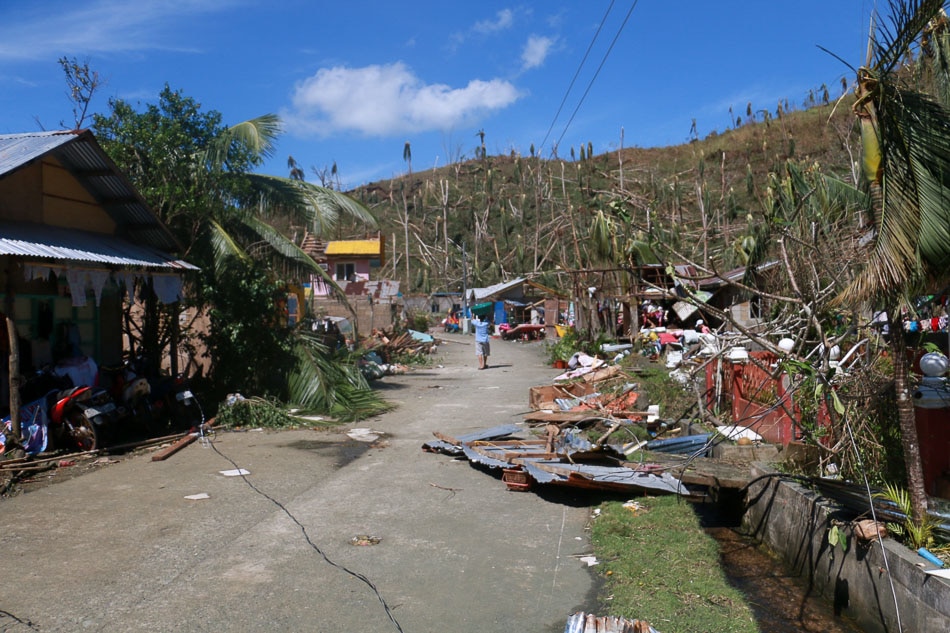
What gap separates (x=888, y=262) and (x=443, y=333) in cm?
3932

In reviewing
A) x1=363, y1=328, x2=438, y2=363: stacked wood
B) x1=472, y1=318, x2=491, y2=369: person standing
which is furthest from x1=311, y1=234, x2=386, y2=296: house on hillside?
x1=472, y1=318, x2=491, y2=369: person standing

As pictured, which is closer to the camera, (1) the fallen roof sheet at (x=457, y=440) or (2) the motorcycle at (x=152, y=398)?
(1) the fallen roof sheet at (x=457, y=440)

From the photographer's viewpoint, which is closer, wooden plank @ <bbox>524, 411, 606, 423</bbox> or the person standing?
wooden plank @ <bbox>524, 411, 606, 423</bbox>

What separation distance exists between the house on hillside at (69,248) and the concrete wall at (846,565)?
28.7 feet

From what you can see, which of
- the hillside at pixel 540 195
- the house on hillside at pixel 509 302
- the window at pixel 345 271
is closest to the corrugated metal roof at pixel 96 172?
the house on hillside at pixel 509 302

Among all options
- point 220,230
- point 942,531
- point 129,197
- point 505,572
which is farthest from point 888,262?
point 220,230

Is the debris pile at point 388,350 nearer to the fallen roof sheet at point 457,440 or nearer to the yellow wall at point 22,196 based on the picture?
the fallen roof sheet at point 457,440

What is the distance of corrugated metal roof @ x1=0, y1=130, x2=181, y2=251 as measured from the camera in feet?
32.9

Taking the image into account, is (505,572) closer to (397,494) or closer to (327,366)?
(397,494)

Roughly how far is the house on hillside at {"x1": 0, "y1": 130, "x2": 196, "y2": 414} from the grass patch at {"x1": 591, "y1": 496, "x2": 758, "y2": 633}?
7.55 meters

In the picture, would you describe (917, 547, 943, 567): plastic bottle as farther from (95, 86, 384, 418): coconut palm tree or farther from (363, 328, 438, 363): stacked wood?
(363, 328, 438, 363): stacked wood

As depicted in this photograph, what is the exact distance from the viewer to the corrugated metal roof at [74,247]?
909 centimetres

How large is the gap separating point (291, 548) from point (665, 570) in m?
3.17

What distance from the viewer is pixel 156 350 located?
1345cm
